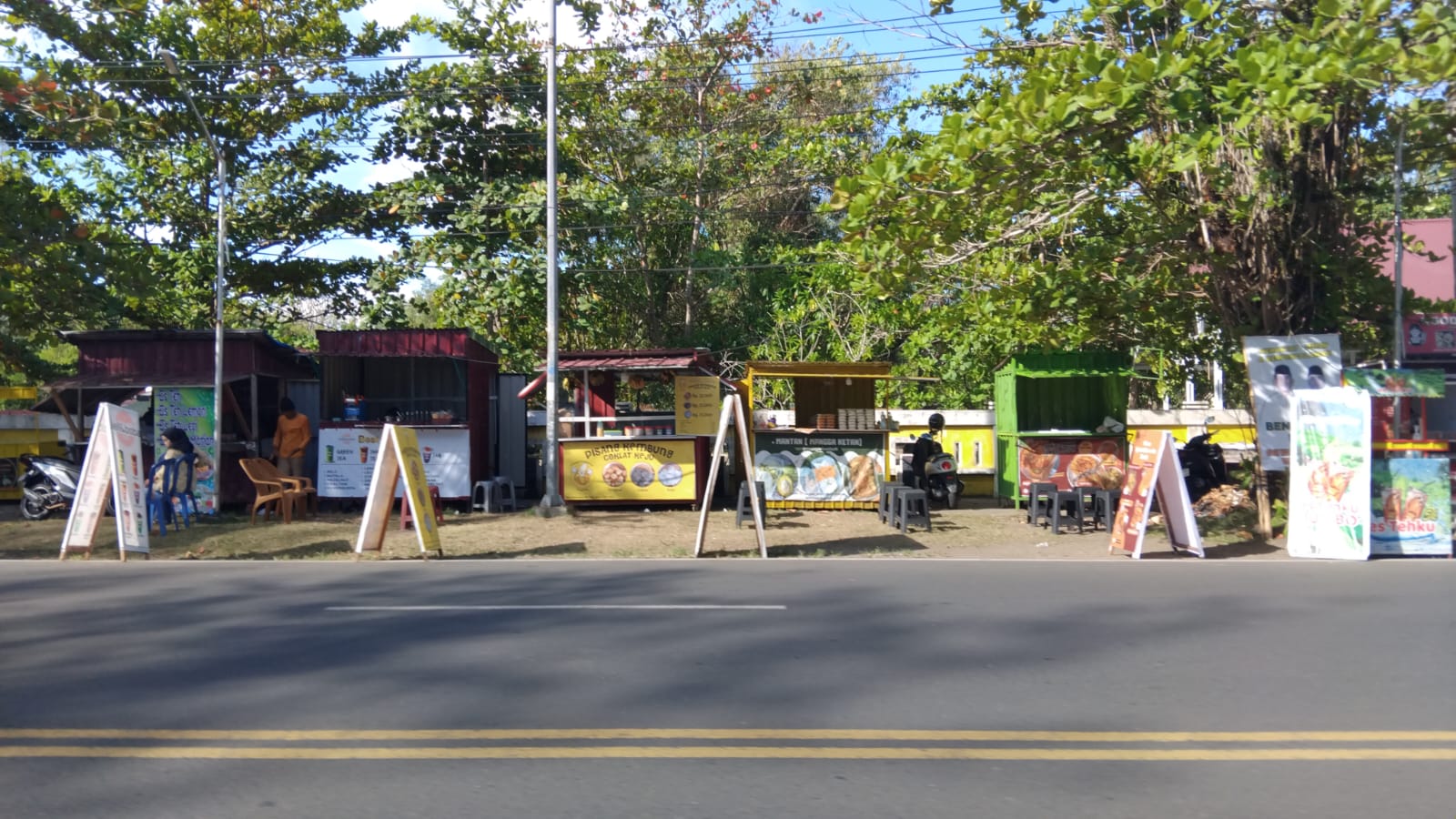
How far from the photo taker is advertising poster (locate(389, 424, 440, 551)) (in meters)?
13.1

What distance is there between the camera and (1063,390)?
18.9m

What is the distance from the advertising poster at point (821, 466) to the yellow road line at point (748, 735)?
12148mm

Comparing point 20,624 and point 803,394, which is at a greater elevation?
point 803,394

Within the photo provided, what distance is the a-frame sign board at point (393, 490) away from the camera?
516 inches

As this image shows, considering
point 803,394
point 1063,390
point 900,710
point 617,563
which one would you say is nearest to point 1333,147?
point 1063,390

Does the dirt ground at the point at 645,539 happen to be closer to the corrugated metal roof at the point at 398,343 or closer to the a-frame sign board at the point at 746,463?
the a-frame sign board at the point at 746,463

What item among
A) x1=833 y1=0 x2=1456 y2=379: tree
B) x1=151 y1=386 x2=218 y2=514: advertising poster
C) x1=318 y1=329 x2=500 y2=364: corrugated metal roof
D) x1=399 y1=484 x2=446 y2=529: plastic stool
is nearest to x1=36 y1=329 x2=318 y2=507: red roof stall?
x1=151 y1=386 x2=218 y2=514: advertising poster

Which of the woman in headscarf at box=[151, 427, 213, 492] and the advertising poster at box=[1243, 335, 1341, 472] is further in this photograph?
the woman in headscarf at box=[151, 427, 213, 492]

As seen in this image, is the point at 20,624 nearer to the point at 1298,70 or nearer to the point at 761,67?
the point at 1298,70

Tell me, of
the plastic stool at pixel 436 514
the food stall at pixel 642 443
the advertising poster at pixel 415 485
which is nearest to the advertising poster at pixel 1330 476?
the food stall at pixel 642 443

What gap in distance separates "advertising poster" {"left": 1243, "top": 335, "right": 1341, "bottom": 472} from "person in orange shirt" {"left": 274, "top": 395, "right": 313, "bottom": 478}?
553 inches

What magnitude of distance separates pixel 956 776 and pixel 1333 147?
489 inches

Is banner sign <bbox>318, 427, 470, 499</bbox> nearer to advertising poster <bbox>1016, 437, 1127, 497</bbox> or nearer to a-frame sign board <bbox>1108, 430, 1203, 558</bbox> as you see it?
advertising poster <bbox>1016, 437, 1127, 497</bbox>

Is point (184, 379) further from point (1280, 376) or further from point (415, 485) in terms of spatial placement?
point (1280, 376)
